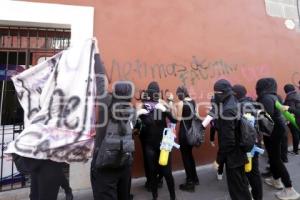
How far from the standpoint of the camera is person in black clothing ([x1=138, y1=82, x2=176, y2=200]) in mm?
4180

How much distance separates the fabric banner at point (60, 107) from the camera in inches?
110

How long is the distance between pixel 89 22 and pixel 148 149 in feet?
6.83

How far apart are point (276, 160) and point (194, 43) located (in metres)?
2.38

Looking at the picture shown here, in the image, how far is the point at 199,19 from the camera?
18.3ft

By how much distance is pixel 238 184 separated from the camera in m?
3.59

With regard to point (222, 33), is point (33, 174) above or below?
below

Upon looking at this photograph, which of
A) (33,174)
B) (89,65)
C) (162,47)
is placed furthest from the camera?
(162,47)

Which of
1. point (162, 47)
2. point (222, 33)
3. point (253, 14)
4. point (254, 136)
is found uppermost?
point (253, 14)

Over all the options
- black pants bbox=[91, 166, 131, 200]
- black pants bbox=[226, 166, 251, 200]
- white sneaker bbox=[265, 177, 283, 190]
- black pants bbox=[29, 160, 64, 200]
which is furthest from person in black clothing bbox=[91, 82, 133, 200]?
white sneaker bbox=[265, 177, 283, 190]

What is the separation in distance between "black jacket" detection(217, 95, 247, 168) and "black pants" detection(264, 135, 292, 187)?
0.94 m

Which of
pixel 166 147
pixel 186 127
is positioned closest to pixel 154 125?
pixel 166 147

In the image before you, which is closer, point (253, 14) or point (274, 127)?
point (274, 127)

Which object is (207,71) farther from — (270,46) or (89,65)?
(89,65)

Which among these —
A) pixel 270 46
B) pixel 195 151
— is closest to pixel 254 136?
pixel 195 151
